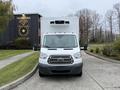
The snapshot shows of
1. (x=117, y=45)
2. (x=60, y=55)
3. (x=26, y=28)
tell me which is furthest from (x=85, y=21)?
(x=60, y=55)

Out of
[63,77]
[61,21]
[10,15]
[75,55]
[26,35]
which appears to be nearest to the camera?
[75,55]

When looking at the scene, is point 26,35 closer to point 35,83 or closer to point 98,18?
point 98,18

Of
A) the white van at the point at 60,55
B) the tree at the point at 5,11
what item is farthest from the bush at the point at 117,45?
the tree at the point at 5,11

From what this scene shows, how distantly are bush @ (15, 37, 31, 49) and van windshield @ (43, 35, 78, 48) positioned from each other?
142ft

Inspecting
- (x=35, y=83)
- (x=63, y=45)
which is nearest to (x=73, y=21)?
(x=63, y=45)

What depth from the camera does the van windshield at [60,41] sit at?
14.2 meters

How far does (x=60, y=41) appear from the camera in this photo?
14.5 meters

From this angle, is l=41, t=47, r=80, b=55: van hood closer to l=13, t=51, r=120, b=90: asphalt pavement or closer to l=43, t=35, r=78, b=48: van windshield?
l=43, t=35, r=78, b=48: van windshield

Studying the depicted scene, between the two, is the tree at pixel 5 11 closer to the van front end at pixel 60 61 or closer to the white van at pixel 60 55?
the white van at pixel 60 55

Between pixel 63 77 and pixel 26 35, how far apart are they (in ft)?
155

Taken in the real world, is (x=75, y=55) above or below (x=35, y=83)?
above

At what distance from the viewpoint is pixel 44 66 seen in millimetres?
13109

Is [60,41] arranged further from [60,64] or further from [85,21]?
[85,21]

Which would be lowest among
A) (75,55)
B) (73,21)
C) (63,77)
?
(63,77)
